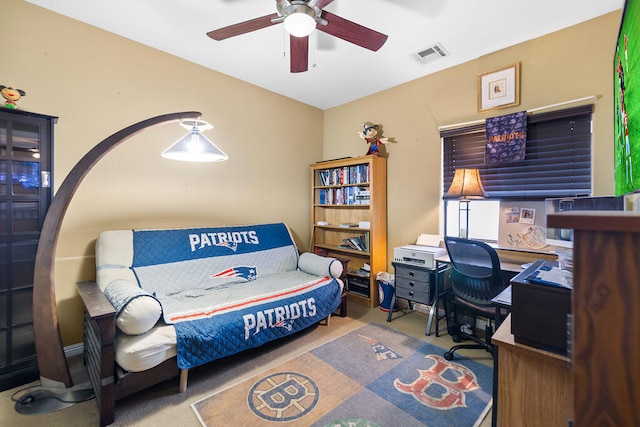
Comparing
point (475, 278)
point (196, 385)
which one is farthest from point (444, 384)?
point (196, 385)

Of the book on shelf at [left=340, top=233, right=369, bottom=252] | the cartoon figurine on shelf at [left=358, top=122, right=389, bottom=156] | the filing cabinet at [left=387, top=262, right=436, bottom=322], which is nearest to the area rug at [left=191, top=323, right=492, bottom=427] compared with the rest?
the filing cabinet at [left=387, top=262, right=436, bottom=322]

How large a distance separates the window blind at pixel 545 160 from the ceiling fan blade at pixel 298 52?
1.68 metres

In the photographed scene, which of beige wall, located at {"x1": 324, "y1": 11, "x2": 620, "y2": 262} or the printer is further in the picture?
the printer

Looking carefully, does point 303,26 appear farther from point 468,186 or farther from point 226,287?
point 226,287

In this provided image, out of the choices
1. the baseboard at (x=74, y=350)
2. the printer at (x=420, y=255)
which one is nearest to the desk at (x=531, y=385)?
the printer at (x=420, y=255)

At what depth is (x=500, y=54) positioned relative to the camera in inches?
101

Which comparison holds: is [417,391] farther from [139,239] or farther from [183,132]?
[183,132]

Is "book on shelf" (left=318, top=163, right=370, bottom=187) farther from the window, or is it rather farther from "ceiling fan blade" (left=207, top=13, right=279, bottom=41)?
"ceiling fan blade" (left=207, top=13, right=279, bottom=41)

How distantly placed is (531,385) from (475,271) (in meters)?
1.23

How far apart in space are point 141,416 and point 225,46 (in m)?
2.87

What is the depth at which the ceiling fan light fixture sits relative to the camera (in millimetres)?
1561

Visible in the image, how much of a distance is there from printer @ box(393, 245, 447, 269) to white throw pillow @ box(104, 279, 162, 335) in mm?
2131

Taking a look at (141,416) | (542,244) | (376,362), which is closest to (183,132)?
(141,416)

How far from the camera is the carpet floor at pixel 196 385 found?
1.58 meters
